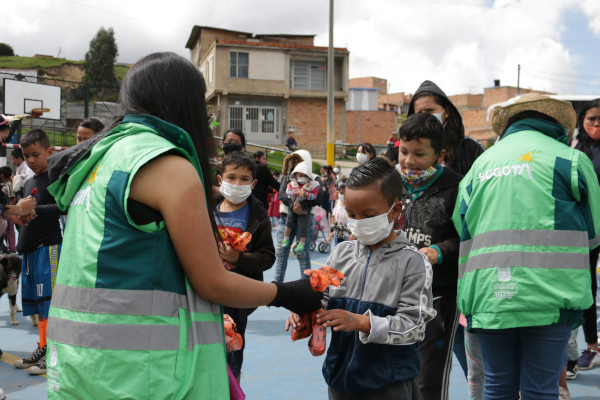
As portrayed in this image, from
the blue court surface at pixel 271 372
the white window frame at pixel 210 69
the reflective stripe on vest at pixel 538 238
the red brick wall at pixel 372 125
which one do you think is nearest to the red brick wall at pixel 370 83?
the red brick wall at pixel 372 125

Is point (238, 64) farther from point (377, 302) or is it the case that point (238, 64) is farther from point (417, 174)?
point (377, 302)

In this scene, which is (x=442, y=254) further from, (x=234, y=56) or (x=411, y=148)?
(x=234, y=56)

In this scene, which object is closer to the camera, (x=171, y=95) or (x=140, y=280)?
(x=140, y=280)

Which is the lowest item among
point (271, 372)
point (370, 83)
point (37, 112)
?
point (271, 372)

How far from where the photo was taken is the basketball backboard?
2017 cm

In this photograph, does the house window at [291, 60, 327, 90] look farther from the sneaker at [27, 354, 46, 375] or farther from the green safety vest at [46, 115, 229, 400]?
the green safety vest at [46, 115, 229, 400]

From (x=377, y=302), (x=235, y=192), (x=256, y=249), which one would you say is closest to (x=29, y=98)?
(x=235, y=192)

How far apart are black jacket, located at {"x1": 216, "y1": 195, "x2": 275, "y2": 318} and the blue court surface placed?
1080mm

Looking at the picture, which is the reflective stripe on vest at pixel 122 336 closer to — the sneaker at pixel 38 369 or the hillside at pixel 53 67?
the sneaker at pixel 38 369

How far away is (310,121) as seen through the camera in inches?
1400

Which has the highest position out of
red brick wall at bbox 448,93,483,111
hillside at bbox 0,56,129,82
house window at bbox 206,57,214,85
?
hillside at bbox 0,56,129,82

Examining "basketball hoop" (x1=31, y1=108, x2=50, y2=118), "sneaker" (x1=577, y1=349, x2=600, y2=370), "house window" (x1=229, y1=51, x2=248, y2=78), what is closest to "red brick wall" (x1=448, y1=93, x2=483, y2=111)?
"house window" (x1=229, y1=51, x2=248, y2=78)

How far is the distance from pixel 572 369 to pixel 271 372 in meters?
2.60

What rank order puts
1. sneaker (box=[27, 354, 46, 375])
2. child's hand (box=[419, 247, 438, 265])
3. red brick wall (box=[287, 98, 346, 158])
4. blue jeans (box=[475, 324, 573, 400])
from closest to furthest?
blue jeans (box=[475, 324, 573, 400]) < child's hand (box=[419, 247, 438, 265]) < sneaker (box=[27, 354, 46, 375]) < red brick wall (box=[287, 98, 346, 158])
